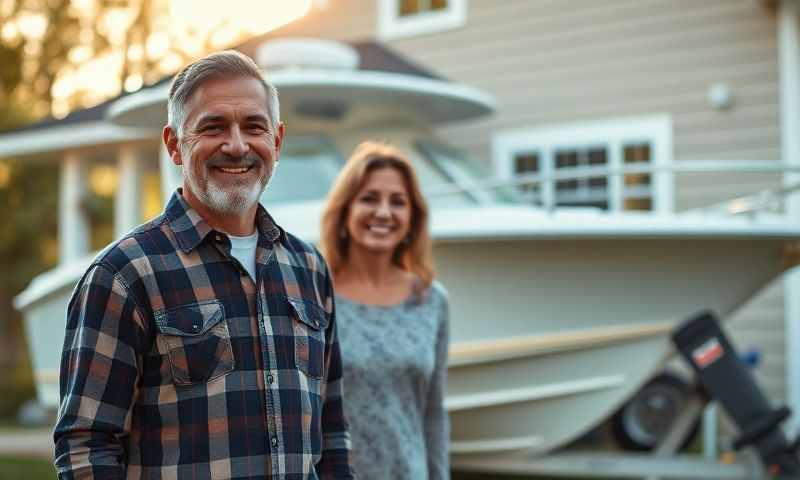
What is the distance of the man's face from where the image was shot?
1862 millimetres

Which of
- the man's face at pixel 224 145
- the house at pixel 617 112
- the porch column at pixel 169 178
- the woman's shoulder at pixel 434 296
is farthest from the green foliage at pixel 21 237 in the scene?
the man's face at pixel 224 145

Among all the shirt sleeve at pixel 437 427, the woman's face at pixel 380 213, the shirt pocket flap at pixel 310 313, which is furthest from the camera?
the woman's face at pixel 380 213

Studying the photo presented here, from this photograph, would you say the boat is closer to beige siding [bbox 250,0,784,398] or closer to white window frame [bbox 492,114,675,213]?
white window frame [bbox 492,114,675,213]

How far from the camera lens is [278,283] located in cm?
194

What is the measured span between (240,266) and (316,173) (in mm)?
4583

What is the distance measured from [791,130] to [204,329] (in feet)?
22.0

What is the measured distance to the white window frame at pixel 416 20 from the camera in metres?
9.27

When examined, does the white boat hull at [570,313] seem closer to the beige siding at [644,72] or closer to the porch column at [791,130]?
the porch column at [791,130]

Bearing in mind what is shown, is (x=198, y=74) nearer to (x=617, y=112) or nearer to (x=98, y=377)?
(x=98, y=377)

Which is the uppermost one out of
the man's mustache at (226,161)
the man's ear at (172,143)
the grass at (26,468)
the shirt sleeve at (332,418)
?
the man's ear at (172,143)

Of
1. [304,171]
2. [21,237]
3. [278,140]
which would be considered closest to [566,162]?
[304,171]

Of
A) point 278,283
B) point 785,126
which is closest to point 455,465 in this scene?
point 785,126

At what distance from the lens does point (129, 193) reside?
7773 millimetres

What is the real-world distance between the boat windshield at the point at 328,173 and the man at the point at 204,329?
3964 mm
